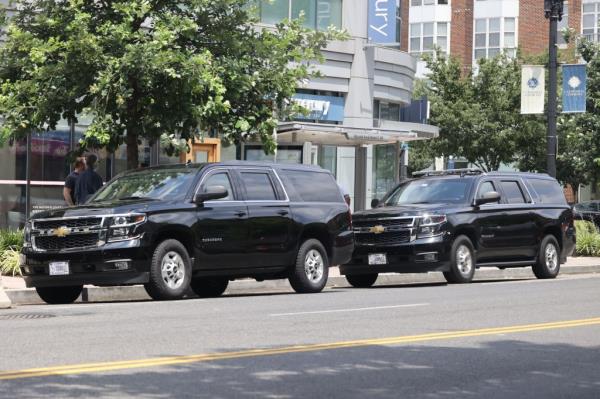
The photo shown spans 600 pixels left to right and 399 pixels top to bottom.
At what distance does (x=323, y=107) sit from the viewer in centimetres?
3266

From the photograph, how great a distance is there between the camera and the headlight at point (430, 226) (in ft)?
66.9

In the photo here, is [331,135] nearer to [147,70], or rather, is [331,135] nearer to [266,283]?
[266,283]

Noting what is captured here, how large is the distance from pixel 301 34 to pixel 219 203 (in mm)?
5550

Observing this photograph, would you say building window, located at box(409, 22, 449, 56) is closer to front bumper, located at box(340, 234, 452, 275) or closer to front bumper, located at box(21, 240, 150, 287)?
front bumper, located at box(340, 234, 452, 275)

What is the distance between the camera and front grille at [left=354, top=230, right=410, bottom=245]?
67.2 feet

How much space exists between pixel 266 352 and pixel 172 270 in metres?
6.34

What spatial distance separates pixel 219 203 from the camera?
1734cm

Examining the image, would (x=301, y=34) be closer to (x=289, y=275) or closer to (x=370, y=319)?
(x=289, y=275)

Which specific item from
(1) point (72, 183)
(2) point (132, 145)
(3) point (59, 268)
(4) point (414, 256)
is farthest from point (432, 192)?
(3) point (59, 268)

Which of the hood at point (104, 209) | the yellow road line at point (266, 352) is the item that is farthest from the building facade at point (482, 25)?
the yellow road line at point (266, 352)

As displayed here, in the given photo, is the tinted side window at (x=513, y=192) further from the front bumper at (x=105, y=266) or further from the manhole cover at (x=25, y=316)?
the manhole cover at (x=25, y=316)

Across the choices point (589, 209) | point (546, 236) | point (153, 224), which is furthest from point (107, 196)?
point (589, 209)

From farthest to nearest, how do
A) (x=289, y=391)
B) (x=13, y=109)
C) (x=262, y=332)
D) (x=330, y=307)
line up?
(x=13, y=109) → (x=330, y=307) → (x=262, y=332) → (x=289, y=391)

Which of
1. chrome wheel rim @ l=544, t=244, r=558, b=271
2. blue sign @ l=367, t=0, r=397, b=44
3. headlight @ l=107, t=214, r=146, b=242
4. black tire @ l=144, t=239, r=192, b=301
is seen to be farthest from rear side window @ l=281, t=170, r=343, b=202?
blue sign @ l=367, t=0, r=397, b=44
